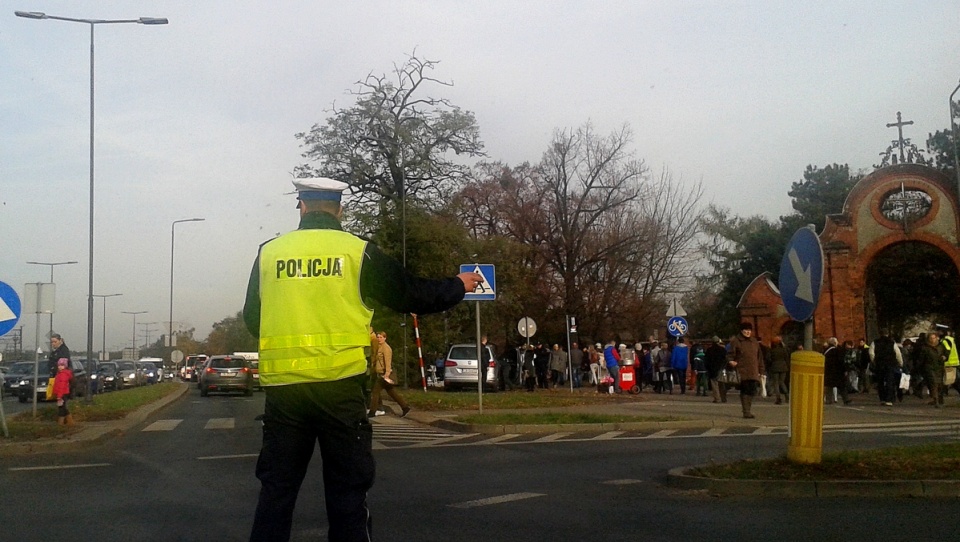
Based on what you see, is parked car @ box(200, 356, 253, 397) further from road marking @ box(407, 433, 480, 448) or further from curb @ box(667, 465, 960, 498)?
curb @ box(667, 465, 960, 498)

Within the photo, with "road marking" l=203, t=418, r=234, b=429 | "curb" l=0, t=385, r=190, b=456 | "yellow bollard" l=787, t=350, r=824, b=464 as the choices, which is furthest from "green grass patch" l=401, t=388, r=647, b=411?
"yellow bollard" l=787, t=350, r=824, b=464

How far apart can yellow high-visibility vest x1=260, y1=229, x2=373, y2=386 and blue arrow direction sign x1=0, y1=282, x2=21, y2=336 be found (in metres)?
13.6

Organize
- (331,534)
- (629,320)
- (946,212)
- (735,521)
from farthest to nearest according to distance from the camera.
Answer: (629,320) < (946,212) < (735,521) < (331,534)

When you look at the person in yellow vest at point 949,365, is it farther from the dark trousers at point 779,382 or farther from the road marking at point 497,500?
the road marking at point 497,500

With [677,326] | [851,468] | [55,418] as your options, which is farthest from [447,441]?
[677,326]

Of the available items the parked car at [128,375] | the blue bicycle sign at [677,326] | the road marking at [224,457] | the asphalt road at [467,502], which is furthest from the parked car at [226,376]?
the road marking at [224,457]

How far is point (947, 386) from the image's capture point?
2370 cm

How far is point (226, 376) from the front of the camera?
123 feet

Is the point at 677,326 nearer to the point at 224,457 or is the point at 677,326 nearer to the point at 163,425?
the point at 163,425

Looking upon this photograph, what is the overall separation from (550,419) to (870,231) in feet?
79.4

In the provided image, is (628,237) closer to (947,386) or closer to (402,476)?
(947,386)

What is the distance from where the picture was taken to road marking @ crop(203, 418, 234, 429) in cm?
1858

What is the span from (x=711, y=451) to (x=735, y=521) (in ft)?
17.7

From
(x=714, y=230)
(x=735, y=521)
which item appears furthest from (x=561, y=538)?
(x=714, y=230)
